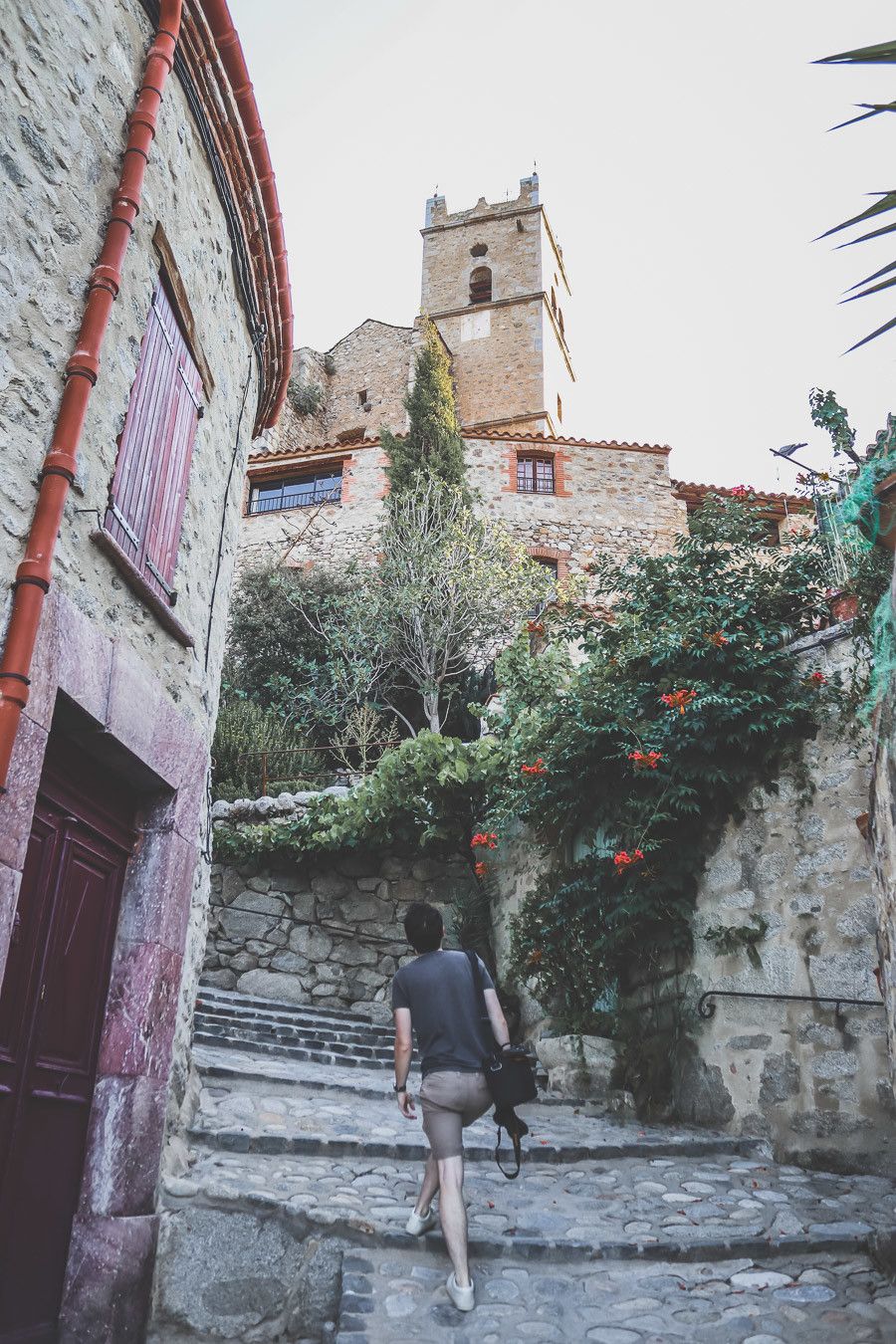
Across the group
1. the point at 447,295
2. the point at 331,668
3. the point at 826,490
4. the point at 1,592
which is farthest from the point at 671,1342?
the point at 447,295

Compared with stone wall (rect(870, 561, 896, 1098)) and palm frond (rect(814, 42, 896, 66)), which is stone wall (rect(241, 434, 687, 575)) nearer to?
stone wall (rect(870, 561, 896, 1098))

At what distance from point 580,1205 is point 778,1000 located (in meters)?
1.83

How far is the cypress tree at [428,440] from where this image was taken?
749 inches

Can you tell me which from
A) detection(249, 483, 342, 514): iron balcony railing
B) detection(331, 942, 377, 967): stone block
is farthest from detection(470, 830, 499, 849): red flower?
detection(249, 483, 342, 514): iron balcony railing

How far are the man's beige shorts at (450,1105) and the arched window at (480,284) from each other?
28122mm

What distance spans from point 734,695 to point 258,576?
42.3 feet

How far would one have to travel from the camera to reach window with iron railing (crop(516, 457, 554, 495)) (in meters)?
20.7

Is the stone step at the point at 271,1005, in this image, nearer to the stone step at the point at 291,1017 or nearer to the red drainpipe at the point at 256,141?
the stone step at the point at 291,1017

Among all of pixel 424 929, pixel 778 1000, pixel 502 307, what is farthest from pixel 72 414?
pixel 502 307

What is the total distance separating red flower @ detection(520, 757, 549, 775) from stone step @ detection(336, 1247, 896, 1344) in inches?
149

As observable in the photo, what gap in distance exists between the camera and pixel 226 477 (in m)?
5.77

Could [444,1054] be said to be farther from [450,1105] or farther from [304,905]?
[304,905]

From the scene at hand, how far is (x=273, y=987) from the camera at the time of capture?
31.5ft

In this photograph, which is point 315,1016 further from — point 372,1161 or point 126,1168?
point 126,1168
